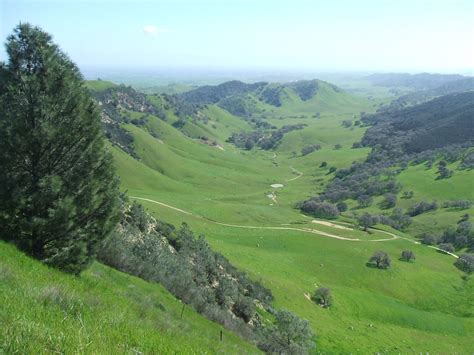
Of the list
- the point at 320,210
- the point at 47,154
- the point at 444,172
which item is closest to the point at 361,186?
the point at 444,172

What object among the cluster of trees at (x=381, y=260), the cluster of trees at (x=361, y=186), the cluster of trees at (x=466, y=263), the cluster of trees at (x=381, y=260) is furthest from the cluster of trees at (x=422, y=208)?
the cluster of trees at (x=381, y=260)

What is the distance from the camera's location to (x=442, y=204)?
151500mm

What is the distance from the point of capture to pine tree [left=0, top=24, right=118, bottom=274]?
16625 mm

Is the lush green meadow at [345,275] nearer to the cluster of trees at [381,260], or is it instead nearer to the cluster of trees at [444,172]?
the cluster of trees at [381,260]

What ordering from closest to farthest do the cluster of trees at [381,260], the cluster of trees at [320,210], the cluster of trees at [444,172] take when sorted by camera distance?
the cluster of trees at [381,260], the cluster of trees at [320,210], the cluster of trees at [444,172]

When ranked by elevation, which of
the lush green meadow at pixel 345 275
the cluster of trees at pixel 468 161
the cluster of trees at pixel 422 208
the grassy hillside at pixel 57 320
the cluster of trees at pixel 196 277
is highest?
the grassy hillside at pixel 57 320

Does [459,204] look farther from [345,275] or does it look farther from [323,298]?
[323,298]

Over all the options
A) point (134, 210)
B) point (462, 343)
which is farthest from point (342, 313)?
point (134, 210)

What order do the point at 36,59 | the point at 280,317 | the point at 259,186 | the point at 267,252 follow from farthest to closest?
the point at 259,186 → the point at 267,252 → the point at 280,317 → the point at 36,59

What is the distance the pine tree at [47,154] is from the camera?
1662 centimetres

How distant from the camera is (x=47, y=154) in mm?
17484

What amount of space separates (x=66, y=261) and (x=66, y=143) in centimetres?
552

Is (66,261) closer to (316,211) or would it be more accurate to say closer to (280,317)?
(280,317)

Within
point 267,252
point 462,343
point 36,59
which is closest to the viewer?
point 36,59
